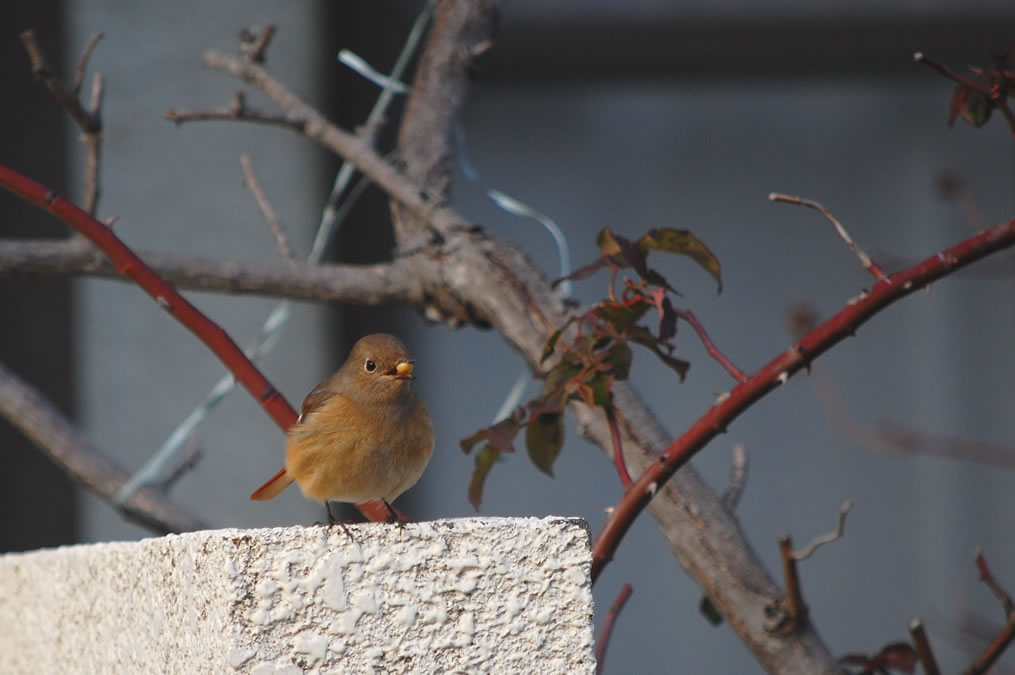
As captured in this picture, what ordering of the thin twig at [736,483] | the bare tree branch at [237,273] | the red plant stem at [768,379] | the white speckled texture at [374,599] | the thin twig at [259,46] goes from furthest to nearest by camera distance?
the thin twig at [259,46]
the bare tree branch at [237,273]
the thin twig at [736,483]
the red plant stem at [768,379]
the white speckled texture at [374,599]

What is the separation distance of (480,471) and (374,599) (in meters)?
0.46

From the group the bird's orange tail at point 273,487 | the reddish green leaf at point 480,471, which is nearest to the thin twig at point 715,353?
the reddish green leaf at point 480,471

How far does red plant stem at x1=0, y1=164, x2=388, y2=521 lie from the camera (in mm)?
1532

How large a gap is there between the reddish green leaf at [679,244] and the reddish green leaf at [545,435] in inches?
9.2

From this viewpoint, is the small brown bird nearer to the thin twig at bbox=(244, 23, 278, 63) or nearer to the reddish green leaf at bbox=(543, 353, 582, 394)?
the reddish green leaf at bbox=(543, 353, 582, 394)

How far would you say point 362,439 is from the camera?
136 cm

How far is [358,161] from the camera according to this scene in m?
2.13

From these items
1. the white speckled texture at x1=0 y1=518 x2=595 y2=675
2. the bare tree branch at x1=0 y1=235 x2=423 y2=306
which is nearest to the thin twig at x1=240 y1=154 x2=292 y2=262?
the bare tree branch at x1=0 y1=235 x2=423 y2=306

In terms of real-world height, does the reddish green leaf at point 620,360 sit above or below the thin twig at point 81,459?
above

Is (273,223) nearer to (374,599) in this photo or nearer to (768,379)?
(768,379)

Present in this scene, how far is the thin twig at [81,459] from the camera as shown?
207 cm

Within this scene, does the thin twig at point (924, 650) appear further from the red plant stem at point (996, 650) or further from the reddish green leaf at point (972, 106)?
the reddish green leaf at point (972, 106)

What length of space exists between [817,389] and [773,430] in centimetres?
25

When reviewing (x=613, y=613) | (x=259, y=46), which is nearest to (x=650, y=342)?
(x=613, y=613)
